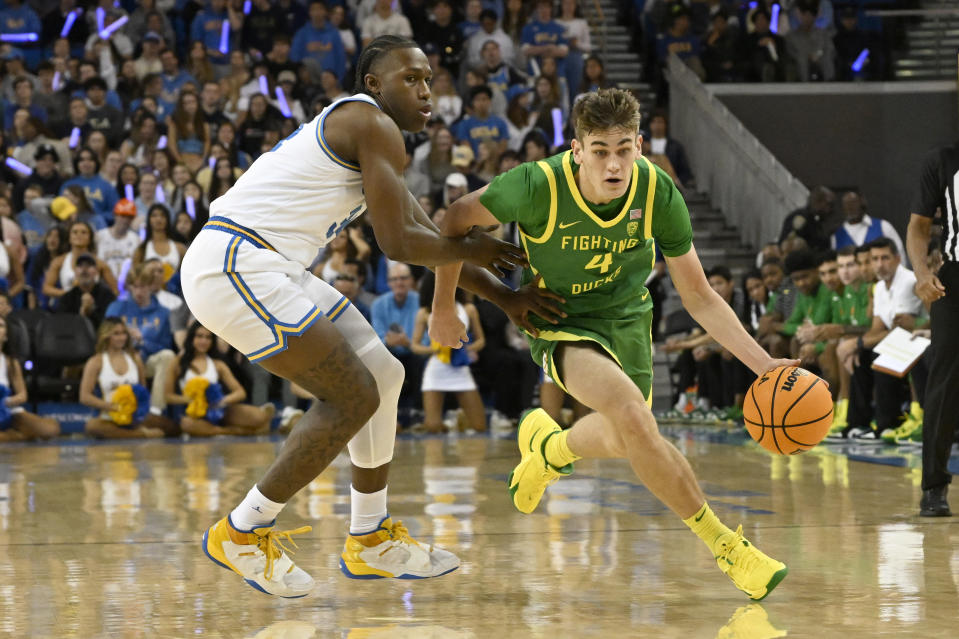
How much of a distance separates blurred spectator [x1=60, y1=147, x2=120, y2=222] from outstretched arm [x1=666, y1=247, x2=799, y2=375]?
1028 cm

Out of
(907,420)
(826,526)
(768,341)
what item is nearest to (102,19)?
(768,341)

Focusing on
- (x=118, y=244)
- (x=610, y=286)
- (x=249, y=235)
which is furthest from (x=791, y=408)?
(x=118, y=244)

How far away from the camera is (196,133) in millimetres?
15125

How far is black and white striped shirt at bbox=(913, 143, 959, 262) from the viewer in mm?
6184

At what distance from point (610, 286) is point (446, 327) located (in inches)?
25.1

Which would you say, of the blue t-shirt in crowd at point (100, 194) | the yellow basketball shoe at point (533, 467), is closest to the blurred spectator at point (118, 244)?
the blue t-shirt in crowd at point (100, 194)

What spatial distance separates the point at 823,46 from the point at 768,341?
24.8 feet

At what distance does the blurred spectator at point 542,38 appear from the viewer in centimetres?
1683

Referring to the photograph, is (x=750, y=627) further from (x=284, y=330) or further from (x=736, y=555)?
(x=284, y=330)

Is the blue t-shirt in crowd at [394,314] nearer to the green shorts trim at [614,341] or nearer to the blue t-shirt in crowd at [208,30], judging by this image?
the blue t-shirt in crowd at [208,30]

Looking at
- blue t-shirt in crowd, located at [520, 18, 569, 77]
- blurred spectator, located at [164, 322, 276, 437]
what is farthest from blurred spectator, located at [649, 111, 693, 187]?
blurred spectator, located at [164, 322, 276, 437]

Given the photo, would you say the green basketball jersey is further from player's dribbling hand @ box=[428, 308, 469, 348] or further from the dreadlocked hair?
the dreadlocked hair

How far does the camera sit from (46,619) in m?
4.18

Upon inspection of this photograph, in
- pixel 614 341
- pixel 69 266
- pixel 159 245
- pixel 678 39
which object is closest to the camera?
pixel 614 341
